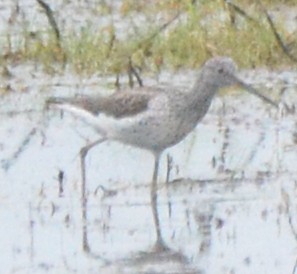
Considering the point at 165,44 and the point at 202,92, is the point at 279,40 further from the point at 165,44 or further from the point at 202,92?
the point at 202,92

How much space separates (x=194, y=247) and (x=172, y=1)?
5.02m

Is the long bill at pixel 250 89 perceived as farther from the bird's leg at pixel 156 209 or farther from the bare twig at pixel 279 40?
the bare twig at pixel 279 40

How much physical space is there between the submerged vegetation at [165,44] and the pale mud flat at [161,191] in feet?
0.58

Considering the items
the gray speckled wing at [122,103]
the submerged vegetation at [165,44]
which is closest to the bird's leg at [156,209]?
the gray speckled wing at [122,103]

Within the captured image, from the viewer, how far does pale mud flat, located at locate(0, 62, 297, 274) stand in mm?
7688

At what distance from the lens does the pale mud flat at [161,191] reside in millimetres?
7688

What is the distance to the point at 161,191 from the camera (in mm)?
8758

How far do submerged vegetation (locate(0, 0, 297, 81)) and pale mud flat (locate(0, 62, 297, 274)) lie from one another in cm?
18

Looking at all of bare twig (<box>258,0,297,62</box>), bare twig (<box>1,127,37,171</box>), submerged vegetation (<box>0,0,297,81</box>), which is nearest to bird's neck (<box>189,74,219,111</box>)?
bare twig (<box>1,127,37,171</box>)

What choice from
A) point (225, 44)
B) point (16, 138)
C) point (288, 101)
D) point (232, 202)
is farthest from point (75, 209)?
point (225, 44)

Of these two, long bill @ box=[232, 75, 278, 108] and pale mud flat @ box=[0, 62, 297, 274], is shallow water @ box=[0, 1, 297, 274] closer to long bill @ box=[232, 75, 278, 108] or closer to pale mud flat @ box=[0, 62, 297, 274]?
pale mud flat @ box=[0, 62, 297, 274]

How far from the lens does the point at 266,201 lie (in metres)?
8.48

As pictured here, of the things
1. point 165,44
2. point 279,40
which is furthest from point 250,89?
point 165,44

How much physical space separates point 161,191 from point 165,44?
2.74 meters
